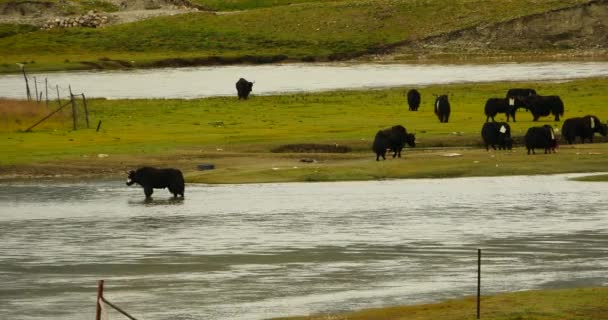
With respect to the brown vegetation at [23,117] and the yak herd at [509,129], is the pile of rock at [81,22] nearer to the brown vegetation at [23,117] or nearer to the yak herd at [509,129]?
the brown vegetation at [23,117]

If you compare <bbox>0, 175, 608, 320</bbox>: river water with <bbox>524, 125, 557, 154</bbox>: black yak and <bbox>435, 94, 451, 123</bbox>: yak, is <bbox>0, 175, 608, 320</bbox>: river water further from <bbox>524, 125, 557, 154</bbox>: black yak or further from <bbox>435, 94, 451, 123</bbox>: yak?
<bbox>435, 94, 451, 123</bbox>: yak

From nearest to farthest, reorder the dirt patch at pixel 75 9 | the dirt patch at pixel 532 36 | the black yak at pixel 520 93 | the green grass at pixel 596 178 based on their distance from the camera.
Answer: the green grass at pixel 596 178 < the black yak at pixel 520 93 < the dirt patch at pixel 532 36 < the dirt patch at pixel 75 9

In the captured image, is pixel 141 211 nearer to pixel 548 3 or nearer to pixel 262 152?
pixel 262 152

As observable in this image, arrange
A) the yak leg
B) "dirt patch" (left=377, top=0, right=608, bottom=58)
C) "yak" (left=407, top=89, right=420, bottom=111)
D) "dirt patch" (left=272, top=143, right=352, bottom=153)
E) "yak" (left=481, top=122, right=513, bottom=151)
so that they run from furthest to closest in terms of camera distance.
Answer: "dirt patch" (left=377, top=0, right=608, bottom=58), "yak" (left=407, top=89, right=420, bottom=111), "dirt patch" (left=272, top=143, right=352, bottom=153), "yak" (left=481, top=122, right=513, bottom=151), the yak leg

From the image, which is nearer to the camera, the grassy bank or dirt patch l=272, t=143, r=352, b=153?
the grassy bank

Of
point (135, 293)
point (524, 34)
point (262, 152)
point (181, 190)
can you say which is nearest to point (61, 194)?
point (181, 190)

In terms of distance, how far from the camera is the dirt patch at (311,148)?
4438cm

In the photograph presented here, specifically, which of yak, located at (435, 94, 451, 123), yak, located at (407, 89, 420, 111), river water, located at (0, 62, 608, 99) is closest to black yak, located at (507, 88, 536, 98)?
yak, located at (407, 89, 420, 111)

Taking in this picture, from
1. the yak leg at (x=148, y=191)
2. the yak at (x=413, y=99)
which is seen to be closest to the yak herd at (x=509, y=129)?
the yak at (x=413, y=99)

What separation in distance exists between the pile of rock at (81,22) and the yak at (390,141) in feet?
255

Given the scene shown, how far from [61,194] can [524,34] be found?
7227 cm

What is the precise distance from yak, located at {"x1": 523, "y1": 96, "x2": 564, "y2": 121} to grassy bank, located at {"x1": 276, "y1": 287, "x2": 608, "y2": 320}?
26441 mm

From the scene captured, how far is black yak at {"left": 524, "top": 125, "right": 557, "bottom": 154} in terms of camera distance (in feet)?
136

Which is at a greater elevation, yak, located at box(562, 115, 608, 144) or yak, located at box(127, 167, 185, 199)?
yak, located at box(562, 115, 608, 144)
